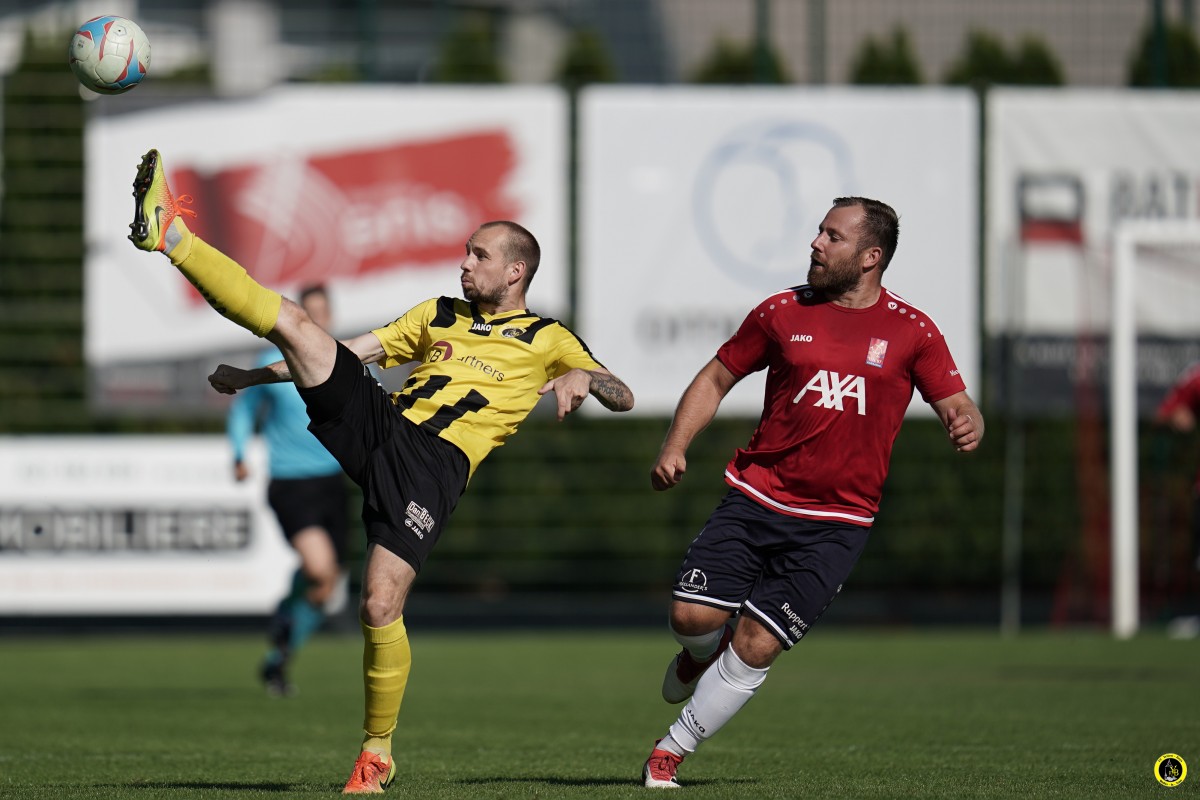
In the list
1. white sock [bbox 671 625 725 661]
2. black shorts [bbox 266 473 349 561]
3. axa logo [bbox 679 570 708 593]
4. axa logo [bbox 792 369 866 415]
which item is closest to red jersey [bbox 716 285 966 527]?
axa logo [bbox 792 369 866 415]

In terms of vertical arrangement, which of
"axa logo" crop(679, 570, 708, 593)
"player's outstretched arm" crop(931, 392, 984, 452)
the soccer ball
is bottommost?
"axa logo" crop(679, 570, 708, 593)

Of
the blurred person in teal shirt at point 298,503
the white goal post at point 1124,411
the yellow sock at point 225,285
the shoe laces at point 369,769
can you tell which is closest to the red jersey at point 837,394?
the shoe laces at point 369,769

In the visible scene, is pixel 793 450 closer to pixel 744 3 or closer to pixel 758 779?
pixel 758 779

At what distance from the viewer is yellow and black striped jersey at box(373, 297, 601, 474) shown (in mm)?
6508

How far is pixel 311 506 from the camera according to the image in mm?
11086

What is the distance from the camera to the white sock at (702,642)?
21.4 feet

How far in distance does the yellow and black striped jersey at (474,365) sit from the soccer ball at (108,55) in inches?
56.5

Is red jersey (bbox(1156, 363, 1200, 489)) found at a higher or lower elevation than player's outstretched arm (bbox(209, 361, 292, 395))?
lower

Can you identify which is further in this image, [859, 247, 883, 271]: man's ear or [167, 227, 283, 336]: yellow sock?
[859, 247, 883, 271]: man's ear

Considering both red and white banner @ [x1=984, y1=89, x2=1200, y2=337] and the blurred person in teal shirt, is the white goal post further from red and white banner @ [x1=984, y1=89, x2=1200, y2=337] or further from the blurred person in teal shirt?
the blurred person in teal shirt

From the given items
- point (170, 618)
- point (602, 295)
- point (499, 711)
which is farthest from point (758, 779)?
point (170, 618)

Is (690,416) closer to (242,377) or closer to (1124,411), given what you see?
(242,377)

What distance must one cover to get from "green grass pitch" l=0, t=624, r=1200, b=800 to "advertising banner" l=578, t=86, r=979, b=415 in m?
3.27

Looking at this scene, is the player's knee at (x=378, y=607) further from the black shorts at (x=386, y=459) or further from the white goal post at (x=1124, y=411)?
the white goal post at (x=1124, y=411)
